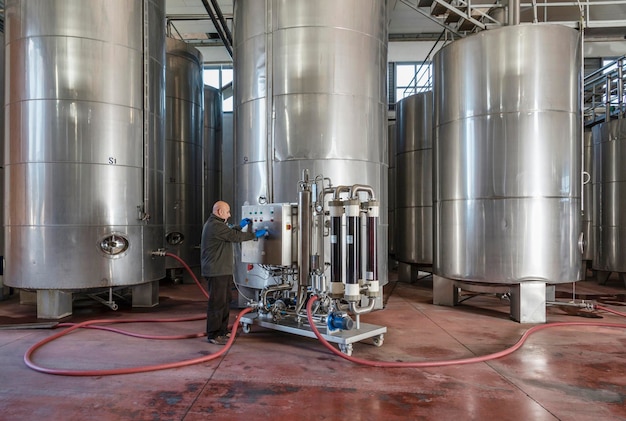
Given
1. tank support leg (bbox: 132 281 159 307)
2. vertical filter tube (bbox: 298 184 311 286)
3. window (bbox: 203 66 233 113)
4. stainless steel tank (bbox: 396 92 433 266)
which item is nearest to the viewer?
vertical filter tube (bbox: 298 184 311 286)

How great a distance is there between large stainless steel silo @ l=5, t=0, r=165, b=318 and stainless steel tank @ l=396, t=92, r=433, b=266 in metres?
5.67

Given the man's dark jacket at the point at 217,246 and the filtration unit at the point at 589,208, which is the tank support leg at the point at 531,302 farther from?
the filtration unit at the point at 589,208

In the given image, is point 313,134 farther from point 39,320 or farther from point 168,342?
point 39,320

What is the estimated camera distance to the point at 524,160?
20.5 feet

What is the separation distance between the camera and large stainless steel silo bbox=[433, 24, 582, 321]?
6238 mm

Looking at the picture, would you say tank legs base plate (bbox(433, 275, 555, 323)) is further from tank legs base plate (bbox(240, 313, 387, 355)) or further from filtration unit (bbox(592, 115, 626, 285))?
filtration unit (bbox(592, 115, 626, 285))

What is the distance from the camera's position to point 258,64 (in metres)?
6.62

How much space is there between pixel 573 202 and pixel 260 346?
15.0 feet

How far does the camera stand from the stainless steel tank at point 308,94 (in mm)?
6348

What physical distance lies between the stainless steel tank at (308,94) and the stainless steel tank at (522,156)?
4.50ft

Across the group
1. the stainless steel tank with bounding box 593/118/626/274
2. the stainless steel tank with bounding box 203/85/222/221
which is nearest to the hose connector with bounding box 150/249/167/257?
the stainless steel tank with bounding box 203/85/222/221

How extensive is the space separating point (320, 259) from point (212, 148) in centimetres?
707

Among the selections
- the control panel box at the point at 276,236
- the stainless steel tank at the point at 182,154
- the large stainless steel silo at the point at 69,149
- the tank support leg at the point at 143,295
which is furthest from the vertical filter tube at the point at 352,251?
the stainless steel tank at the point at 182,154

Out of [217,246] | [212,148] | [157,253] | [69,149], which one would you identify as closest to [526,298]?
[217,246]
